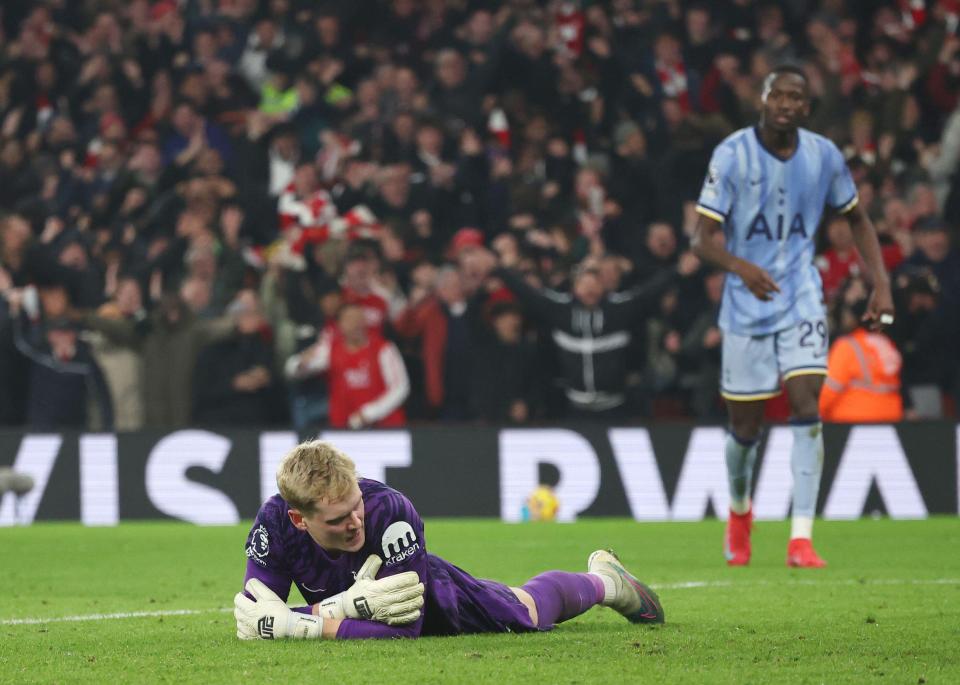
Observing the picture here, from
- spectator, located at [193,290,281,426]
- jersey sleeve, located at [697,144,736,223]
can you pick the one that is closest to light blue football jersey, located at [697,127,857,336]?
jersey sleeve, located at [697,144,736,223]

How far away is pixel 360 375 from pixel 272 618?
8366 millimetres

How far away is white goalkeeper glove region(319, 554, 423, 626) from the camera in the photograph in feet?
17.3

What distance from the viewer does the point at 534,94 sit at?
1648 centimetres

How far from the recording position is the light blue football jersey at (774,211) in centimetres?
870

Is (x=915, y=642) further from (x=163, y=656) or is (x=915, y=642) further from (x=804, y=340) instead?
(x=804, y=340)

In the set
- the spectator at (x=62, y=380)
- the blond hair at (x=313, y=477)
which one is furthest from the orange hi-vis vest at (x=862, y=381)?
the blond hair at (x=313, y=477)

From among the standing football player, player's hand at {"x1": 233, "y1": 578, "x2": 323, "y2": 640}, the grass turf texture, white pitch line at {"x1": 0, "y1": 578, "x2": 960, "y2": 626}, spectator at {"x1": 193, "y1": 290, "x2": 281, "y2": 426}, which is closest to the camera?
the grass turf texture

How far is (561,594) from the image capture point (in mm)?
5801

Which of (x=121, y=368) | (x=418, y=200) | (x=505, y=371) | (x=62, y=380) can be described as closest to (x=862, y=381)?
(x=505, y=371)

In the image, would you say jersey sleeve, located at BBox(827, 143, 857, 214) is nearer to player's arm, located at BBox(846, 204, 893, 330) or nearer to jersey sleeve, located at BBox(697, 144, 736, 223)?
player's arm, located at BBox(846, 204, 893, 330)

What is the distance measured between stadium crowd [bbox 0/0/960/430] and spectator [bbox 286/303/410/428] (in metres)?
0.02

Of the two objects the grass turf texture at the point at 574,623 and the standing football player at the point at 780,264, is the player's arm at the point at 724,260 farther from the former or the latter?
the grass turf texture at the point at 574,623

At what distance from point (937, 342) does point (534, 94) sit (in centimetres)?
492

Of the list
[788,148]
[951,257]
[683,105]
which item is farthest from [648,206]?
[788,148]
